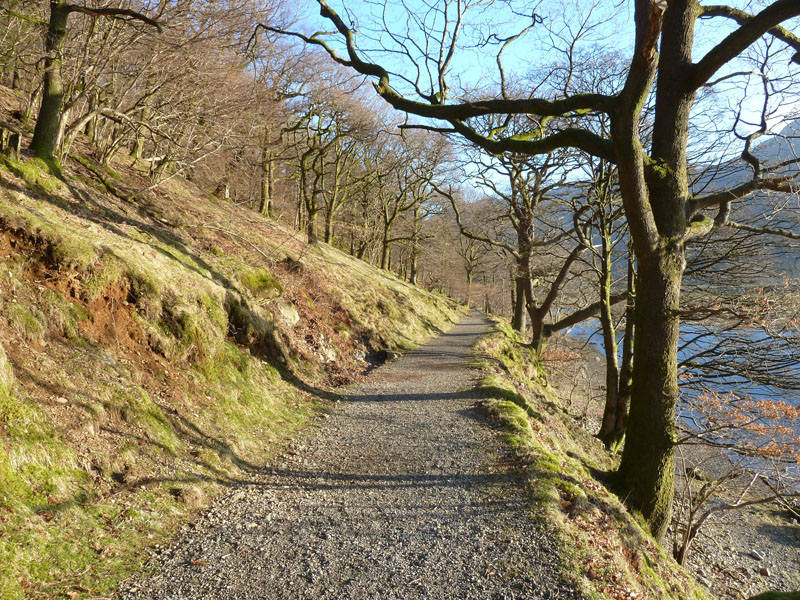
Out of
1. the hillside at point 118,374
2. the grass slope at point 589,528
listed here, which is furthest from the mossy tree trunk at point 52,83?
the grass slope at point 589,528

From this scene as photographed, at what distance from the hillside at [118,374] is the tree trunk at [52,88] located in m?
0.46

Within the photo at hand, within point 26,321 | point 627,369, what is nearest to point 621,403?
point 627,369

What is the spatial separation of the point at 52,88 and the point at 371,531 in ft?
28.9

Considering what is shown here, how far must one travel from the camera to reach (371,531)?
4238 mm

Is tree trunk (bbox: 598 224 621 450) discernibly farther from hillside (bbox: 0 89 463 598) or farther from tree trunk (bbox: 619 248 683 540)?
hillside (bbox: 0 89 463 598)

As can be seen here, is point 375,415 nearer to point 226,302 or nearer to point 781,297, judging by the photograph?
point 226,302

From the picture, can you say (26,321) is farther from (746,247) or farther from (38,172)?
(746,247)

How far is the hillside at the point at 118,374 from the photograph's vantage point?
3.39 meters

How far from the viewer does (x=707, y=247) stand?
11047mm

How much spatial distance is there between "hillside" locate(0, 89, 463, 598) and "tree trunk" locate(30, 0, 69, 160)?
0.46 m

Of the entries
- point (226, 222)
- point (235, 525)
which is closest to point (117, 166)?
point (226, 222)

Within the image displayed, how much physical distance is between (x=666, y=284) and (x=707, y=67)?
98.6 inches

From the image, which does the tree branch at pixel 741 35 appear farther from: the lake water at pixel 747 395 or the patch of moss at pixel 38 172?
the patch of moss at pixel 38 172

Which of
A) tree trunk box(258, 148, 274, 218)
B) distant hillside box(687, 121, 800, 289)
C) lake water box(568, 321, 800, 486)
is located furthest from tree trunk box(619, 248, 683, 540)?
tree trunk box(258, 148, 274, 218)
